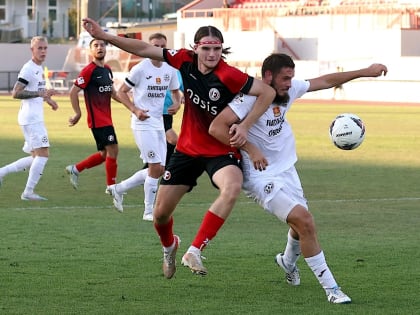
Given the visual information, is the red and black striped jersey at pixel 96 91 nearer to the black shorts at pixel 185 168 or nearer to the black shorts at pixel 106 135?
the black shorts at pixel 106 135

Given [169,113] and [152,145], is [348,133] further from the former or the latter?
[169,113]

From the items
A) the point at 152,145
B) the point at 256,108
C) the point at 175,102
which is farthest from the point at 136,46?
the point at 175,102

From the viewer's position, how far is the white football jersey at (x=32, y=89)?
580 inches

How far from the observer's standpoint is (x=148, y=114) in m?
13.4

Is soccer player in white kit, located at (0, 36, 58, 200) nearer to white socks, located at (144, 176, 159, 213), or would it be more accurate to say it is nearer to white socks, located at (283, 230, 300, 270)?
white socks, located at (144, 176, 159, 213)

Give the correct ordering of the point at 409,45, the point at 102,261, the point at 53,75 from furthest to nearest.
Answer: the point at 53,75 < the point at 409,45 < the point at 102,261

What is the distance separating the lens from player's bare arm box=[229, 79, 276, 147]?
307 inches

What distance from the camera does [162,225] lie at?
8.65 m

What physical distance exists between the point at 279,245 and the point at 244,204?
354cm

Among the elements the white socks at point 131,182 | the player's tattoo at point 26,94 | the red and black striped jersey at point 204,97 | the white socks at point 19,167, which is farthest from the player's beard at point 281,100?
the white socks at point 19,167

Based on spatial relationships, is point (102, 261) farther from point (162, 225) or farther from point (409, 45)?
point (409, 45)

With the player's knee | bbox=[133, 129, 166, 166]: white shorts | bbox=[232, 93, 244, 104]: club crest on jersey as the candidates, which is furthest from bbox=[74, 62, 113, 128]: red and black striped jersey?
the player's knee

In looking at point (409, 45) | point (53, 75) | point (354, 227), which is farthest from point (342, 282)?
point (53, 75)

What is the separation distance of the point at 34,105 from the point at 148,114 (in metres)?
2.29
